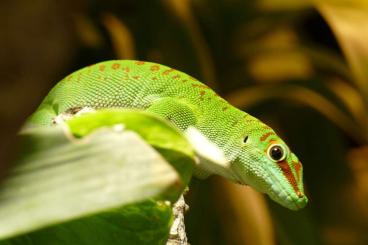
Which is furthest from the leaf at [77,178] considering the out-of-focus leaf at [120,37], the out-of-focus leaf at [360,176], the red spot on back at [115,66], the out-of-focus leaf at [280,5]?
the out-of-focus leaf at [360,176]

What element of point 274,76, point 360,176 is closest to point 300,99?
point 274,76

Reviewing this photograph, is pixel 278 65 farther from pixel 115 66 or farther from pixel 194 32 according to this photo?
pixel 115 66

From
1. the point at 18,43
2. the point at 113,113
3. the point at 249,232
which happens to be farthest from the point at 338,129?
the point at 18,43

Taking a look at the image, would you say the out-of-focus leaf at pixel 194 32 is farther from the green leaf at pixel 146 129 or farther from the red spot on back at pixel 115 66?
the green leaf at pixel 146 129

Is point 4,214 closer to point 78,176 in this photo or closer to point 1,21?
point 78,176

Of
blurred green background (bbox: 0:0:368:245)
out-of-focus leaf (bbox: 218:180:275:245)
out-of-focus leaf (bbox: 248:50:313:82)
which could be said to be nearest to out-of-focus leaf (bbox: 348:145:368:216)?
blurred green background (bbox: 0:0:368:245)

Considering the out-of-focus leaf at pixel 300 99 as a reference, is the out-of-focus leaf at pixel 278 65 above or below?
above
